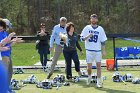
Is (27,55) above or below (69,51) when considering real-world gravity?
below

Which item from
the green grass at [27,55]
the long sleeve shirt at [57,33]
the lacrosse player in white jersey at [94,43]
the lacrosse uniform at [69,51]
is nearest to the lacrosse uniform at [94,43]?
the lacrosse player in white jersey at [94,43]

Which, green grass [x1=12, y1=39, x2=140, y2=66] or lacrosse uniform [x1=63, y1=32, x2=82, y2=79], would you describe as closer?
lacrosse uniform [x1=63, y1=32, x2=82, y2=79]

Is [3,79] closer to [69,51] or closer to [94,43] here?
[94,43]

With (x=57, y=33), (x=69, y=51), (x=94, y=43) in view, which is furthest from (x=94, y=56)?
(x=57, y=33)

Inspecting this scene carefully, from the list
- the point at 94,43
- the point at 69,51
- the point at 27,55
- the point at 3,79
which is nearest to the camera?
the point at 3,79

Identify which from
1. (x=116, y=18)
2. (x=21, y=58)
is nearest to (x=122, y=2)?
(x=116, y=18)

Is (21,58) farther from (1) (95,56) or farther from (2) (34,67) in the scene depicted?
(1) (95,56)

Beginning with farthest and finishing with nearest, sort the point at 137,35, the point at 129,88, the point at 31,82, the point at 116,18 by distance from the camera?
1. the point at 116,18
2. the point at 137,35
3. the point at 31,82
4. the point at 129,88

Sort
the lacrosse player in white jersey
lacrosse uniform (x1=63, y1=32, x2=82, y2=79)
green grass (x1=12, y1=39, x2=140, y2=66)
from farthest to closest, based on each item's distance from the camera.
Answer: green grass (x1=12, y1=39, x2=140, y2=66)
lacrosse uniform (x1=63, y1=32, x2=82, y2=79)
the lacrosse player in white jersey

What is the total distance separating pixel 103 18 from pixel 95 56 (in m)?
24.6

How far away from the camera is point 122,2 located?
36.7m

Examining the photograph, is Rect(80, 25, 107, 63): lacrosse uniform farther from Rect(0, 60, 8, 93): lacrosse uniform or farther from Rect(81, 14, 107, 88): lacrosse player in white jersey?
Rect(0, 60, 8, 93): lacrosse uniform

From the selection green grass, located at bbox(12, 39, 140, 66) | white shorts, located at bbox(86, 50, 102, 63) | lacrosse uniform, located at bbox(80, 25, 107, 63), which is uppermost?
lacrosse uniform, located at bbox(80, 25, 107, 63)


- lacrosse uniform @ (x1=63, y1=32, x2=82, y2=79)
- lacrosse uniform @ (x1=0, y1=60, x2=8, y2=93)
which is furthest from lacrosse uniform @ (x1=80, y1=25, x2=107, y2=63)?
lacrosse uniform @ (x1=0, y1=60, x2=8, y2=93)
